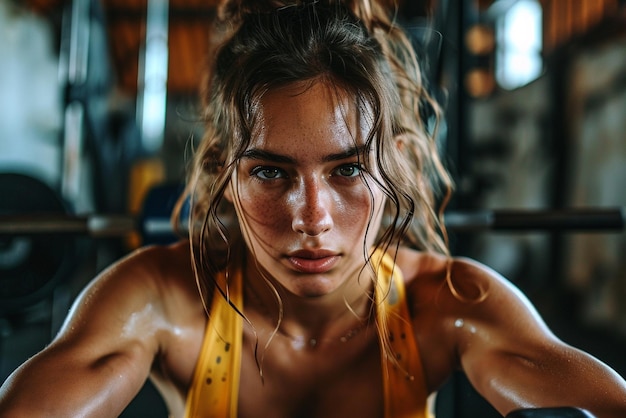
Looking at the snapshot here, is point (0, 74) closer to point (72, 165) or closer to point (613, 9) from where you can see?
point (72, 165)

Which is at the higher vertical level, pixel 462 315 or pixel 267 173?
pixel 267 173

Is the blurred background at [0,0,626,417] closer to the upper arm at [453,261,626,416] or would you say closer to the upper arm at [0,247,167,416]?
the upper arm at [0,247,167,416]

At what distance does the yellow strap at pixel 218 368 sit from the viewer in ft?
2.94

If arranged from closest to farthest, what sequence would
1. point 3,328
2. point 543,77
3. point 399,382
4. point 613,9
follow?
point 399,382, point 3,328, point 613,9, point 543,77

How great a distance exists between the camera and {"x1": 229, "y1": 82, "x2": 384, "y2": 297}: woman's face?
79 centimetres

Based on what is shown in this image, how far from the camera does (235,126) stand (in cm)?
85

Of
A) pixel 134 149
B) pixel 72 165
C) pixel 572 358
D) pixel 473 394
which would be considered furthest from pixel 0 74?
pixel 572 358

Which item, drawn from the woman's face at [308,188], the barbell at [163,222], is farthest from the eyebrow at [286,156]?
the barbell at [163,222]

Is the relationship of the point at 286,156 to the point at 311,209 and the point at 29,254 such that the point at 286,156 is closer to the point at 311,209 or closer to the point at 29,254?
the point at 311,209

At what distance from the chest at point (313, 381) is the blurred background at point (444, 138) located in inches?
15.1

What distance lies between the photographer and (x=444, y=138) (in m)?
1.87

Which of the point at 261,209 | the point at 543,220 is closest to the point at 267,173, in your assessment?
the point at 261,209

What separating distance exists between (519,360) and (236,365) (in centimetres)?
41

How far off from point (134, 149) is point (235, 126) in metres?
2.51
